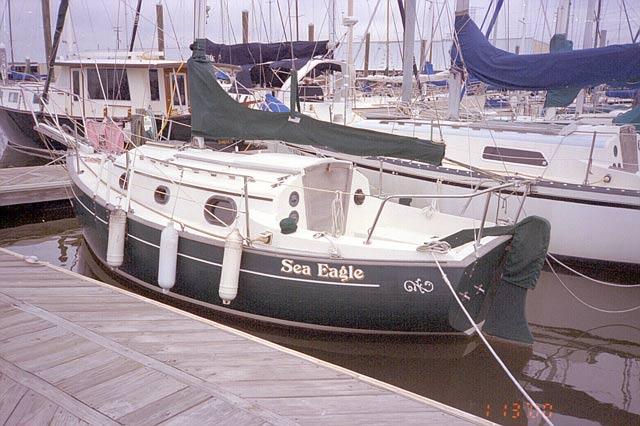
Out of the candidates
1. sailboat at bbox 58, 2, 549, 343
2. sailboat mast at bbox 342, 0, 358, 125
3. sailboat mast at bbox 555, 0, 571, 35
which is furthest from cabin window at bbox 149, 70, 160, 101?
sailboat mast at bbox 555, 0, 571, 35

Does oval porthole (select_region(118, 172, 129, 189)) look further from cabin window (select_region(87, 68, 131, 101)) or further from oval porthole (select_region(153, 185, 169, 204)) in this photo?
cabin window (select_region(87, 68, 131, 101))

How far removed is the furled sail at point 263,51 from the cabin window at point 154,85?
195cm

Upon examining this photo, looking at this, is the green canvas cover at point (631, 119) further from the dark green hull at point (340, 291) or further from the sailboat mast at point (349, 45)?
the dark green hull at point (340, 291)

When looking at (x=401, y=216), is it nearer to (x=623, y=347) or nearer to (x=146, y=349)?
(x=623, y=347)

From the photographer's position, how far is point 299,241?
23.2 feet

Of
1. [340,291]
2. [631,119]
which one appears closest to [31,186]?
[340,291]

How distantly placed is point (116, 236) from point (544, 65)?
7021mm

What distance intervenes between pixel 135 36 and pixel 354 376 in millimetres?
17762

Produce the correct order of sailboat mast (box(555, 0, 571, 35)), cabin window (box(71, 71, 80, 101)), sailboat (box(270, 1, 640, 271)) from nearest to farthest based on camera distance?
sailboat (box(270, 1, 640, 271)) → sailboat mast (box(555, 0, 571, 35)) → cabin window (box(71, 71, 80, 101))

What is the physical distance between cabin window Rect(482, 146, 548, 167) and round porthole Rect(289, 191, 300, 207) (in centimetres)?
507

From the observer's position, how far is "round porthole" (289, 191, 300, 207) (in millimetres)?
7551

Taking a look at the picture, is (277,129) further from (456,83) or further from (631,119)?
(631,119)

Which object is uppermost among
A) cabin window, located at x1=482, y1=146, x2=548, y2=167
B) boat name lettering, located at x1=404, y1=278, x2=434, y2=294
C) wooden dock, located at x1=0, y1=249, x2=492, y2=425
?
cabin window, located at x1=482, y1=146, x2=548, y2=167

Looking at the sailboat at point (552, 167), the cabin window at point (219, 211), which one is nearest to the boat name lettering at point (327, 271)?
the cabin window at point (219, 211)
